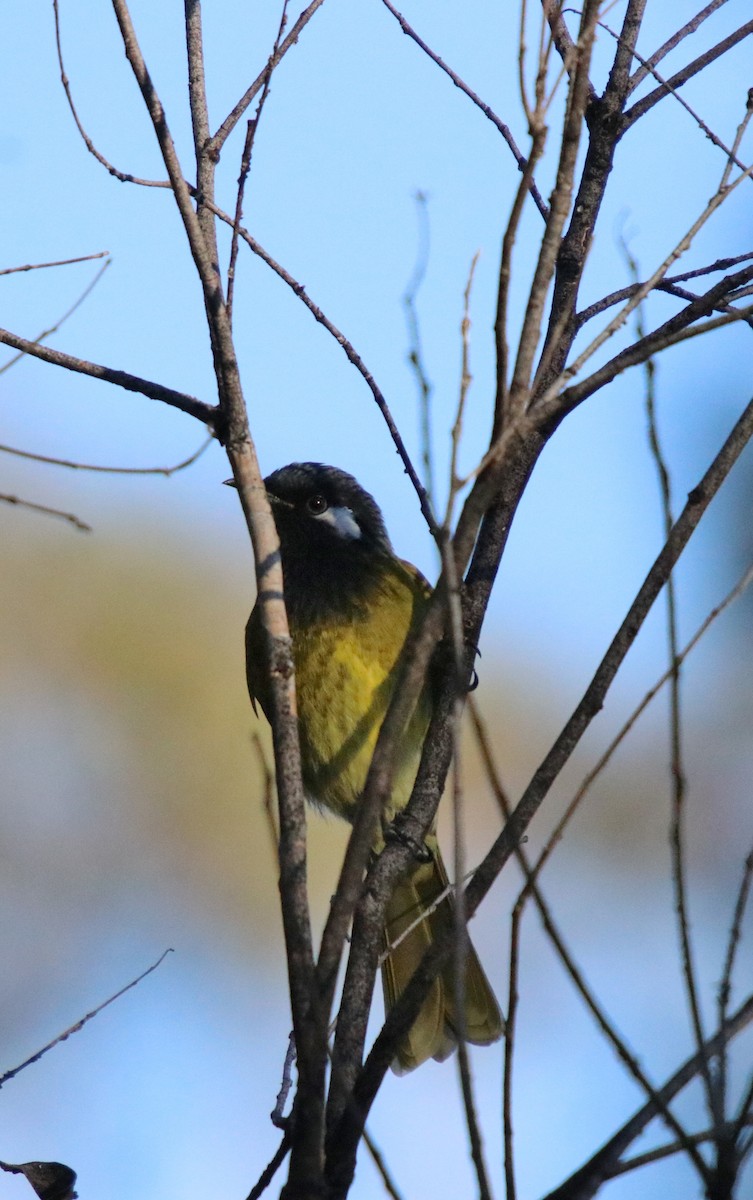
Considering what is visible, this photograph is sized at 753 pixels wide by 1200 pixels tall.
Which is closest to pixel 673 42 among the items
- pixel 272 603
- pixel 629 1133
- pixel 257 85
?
pixel 257 85

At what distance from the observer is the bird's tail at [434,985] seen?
521 cm

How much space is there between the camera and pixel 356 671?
5047 millimetres

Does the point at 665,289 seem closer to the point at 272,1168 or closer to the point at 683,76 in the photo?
the point at 683,76

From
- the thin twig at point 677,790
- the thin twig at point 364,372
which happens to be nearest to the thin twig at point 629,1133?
the thin twig at point 677,790

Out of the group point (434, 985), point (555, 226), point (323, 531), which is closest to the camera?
point (555, 226)

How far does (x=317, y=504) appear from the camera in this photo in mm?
5672

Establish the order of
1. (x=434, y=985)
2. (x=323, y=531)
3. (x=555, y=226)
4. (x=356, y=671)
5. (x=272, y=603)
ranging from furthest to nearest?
(x=323, y=531) → (x=434, y=985) → (x=356, y=671) → (x=272, y=603) → (x=555, y=226)

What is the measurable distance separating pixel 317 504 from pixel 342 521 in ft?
0.45

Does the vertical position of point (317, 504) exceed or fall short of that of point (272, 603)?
it exceeds it

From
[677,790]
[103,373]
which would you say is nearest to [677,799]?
[677,790]

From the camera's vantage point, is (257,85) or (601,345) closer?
(601,345)

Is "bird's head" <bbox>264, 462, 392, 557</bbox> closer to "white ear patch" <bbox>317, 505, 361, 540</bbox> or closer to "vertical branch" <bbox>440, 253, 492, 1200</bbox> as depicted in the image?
"white ear patch" <bbox>317, 505, 361, 540</bbox>

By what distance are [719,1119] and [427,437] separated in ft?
4.25

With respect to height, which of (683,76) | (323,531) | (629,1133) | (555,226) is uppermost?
(683,76)
